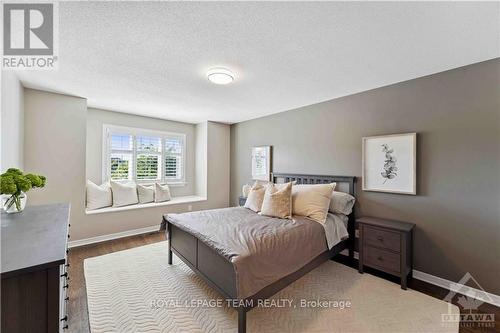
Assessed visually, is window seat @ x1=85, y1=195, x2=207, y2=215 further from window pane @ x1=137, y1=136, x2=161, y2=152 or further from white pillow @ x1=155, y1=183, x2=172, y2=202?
window pane @ x1=137, y1=136, x2=161, y2=152

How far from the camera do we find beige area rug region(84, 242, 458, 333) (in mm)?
1753

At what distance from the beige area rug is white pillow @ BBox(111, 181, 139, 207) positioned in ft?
4.85

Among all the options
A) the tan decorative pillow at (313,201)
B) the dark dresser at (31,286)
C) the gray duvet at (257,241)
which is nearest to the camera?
the dark dresser at (31,286)

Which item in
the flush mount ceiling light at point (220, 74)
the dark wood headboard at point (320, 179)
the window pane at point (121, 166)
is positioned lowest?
the dark wood headboard at point (320, 179)

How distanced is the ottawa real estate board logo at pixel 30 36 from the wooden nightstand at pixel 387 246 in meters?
3.51

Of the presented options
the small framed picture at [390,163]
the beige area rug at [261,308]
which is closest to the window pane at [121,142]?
the beige area rug at [261,308]

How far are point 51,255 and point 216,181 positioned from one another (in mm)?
4234

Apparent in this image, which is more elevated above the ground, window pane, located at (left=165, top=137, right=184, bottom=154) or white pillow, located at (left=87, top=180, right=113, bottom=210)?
window pane, located at (left=165, top=137, right=184, bottom=154)

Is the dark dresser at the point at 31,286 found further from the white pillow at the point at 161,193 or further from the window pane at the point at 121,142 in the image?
the window pane at the point at 121,142

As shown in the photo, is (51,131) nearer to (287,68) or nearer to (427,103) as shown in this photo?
(287,68)

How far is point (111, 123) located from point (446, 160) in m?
5.33

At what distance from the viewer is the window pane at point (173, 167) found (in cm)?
508

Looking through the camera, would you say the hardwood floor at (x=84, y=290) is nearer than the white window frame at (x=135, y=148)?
Yes

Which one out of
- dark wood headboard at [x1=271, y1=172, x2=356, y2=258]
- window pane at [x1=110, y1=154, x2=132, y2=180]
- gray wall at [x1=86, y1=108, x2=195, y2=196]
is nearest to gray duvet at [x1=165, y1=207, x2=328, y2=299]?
dark wood headboard at [x1=271, y1=172, x2=356, y2=258]
